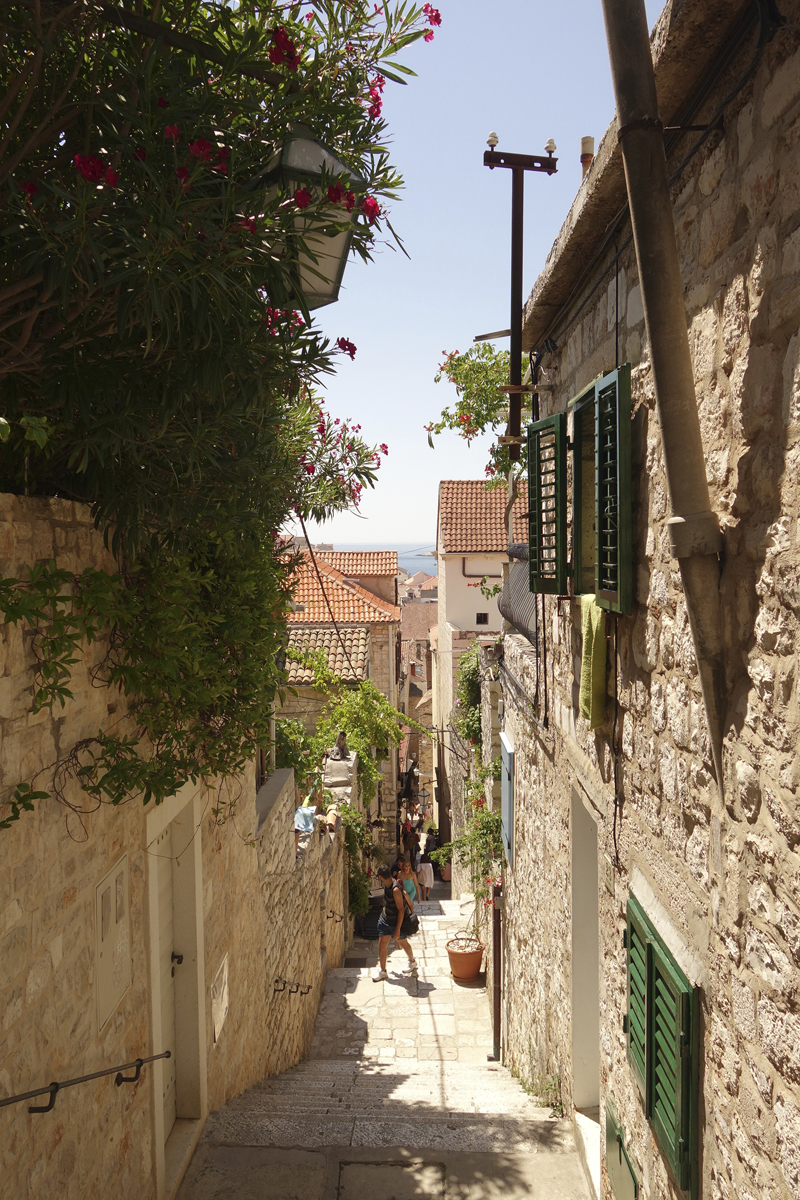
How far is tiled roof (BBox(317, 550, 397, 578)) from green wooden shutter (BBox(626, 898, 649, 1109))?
77.2 ft

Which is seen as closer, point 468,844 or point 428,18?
point 428,18

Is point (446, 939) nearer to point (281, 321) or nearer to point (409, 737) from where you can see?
point (281, 321)

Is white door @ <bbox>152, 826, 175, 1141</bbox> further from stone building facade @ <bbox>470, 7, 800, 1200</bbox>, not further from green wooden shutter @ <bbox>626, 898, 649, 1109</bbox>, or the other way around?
green wooden shutter @ <bbox>626, 898, 649, 1109</bbox>

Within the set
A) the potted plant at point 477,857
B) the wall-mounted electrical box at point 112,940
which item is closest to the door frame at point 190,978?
the wall-mounted electrical box at point 112,940

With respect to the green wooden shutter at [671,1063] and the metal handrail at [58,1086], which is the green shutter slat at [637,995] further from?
the metal handrail at [58,1086]

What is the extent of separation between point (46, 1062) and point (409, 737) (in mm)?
39994

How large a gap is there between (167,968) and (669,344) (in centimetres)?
453

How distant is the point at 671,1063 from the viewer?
2.65 metres

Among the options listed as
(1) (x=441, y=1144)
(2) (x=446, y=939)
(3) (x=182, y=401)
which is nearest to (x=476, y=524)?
(2) (x=446, y=939)

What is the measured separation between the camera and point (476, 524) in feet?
80.0

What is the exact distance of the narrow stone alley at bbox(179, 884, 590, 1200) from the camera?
14.2 feet

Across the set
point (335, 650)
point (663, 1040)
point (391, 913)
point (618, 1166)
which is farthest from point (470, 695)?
point (663, 1040)

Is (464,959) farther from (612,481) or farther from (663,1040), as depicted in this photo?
(612,481)

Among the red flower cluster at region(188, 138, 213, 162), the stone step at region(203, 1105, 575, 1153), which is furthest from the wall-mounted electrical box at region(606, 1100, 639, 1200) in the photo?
the red flower cluster at region(188, 138, 213, 162)
